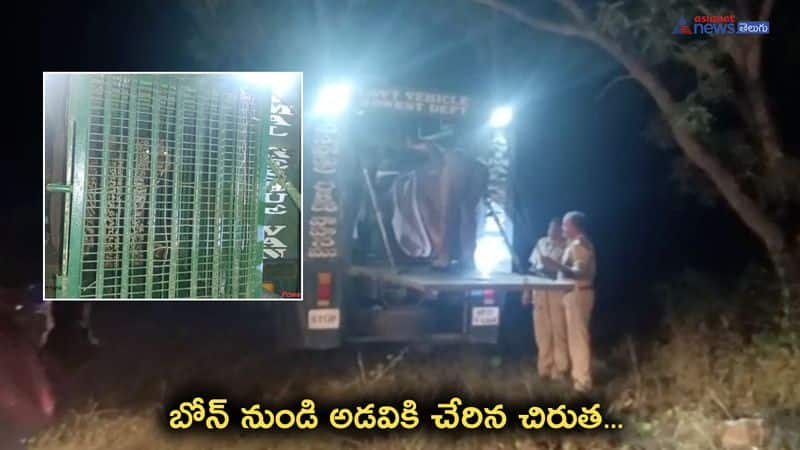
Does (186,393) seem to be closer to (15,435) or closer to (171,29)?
(15,435)

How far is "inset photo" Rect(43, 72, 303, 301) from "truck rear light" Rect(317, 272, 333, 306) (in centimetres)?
13

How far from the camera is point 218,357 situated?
528cm

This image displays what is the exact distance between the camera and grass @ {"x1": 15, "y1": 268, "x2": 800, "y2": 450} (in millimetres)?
4730

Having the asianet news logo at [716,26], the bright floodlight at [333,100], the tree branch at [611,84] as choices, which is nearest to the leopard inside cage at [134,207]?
the bright floodlight at [333,100]

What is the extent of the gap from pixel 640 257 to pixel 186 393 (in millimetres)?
3552

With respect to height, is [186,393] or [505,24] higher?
[505,24]

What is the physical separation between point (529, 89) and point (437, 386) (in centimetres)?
218

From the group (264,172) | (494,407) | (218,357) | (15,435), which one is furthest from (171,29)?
(494,407)

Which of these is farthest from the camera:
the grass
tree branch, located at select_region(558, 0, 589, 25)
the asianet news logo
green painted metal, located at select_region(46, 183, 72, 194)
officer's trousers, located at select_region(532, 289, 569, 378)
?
tree branch, located at select_region(558, 0, 589, 25)

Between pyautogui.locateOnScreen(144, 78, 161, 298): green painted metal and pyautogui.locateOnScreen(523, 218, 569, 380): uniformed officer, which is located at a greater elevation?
pyautogui.locateOnScreen(144, 78, 161, 298): green painted metal

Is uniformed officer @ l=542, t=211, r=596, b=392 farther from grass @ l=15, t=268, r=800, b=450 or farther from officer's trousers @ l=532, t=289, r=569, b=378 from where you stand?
grass @ l=15, t=268, r=800, b=450
